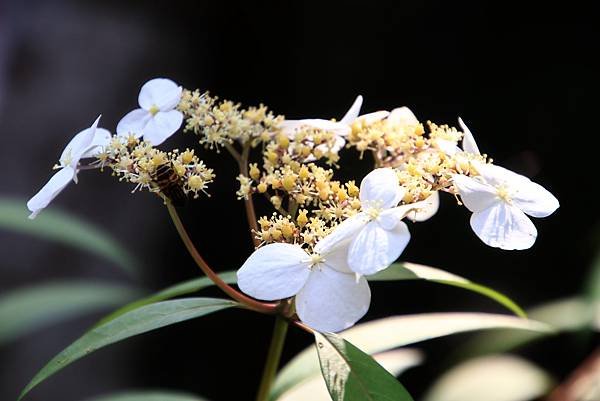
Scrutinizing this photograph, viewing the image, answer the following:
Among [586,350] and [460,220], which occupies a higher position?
[460,220]

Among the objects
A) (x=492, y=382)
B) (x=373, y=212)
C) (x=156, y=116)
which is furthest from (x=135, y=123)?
(x=492, y=382)

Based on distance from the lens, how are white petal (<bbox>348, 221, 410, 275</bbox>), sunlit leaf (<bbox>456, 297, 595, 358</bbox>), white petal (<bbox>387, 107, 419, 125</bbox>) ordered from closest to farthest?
white petal (<bbox>348, 221, 410, 275</bbox>) → white petal (<bbox>387, 107, 419, 125</bbox>) → sunlit leaf (<bbox>456, 297, 595, 358</bbox>)

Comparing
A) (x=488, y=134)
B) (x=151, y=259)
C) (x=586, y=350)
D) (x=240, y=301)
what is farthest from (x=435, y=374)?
(x=240, y=301)

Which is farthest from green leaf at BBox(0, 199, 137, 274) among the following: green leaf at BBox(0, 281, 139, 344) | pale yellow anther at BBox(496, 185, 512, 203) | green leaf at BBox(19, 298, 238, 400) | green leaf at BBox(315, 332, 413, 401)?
pale yellow anther at BBox(496, 185, 512, 203)

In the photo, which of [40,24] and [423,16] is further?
[40,24]

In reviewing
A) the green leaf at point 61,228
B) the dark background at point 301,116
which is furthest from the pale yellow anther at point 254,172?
the dark background at point 301,116

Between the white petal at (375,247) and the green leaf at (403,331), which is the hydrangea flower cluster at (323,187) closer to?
the white petal at (375,247)

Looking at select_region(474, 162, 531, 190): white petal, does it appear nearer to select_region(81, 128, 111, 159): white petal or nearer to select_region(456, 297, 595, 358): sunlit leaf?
select_region(81, 128, 111, 159): white petal

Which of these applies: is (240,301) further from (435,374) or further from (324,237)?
(435,374)
